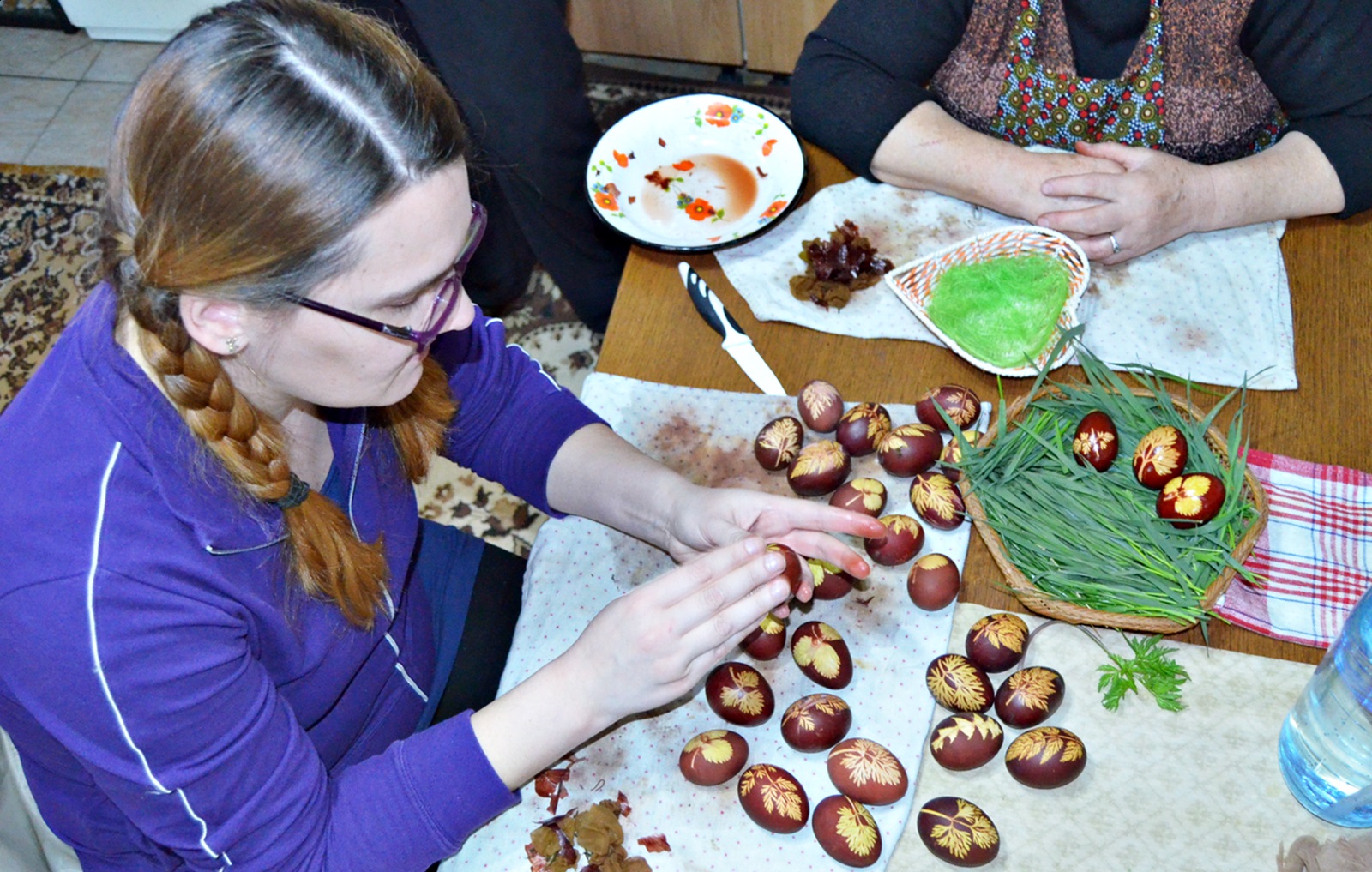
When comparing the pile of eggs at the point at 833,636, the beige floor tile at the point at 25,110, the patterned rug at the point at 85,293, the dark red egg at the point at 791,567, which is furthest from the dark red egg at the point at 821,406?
the beige floor tile at the point at 25,110

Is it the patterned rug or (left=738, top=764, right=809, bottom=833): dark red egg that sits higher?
(left=738, top=764, right=809, bottom=833): dark red egg

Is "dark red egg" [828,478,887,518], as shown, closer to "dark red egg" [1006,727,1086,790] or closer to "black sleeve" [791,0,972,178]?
"dark red egg" [1006,727,1086,790]

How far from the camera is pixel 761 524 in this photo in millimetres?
1222

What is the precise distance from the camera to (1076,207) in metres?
1.45

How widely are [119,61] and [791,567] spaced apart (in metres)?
3.86

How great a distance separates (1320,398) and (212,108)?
1.28 metres

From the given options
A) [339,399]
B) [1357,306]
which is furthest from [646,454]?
[1357,306]

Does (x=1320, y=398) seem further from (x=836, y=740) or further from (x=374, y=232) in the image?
(x=374, y=232)

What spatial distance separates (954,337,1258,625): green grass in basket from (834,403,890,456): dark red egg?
0.34ft

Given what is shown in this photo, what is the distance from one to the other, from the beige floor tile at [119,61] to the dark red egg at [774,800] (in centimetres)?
380

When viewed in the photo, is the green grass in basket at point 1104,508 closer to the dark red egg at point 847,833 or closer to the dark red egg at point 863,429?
the dark red egg at point 863,429

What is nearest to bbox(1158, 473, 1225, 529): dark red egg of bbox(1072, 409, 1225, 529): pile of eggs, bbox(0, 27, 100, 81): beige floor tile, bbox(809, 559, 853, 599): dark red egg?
bbox(1072, 409, 1225, 529): pile of eggs

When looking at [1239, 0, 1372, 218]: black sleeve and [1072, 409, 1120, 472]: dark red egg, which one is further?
[1239, 0, 1372, 218]: black sleeve

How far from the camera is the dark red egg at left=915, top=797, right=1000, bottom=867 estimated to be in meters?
1.02
